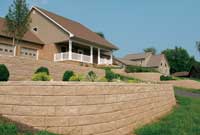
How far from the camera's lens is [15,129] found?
5652 mm

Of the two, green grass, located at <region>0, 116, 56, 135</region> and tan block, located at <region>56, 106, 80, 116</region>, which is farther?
tan block, located at <region>56, 106, 80, 116</region>

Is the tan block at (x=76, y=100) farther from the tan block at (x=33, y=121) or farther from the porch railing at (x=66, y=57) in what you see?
the porch railing at (x=66, y=57)

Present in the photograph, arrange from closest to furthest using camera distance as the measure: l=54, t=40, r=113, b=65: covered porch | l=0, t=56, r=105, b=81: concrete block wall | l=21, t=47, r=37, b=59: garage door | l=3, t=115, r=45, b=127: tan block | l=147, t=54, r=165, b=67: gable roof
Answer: l=3, t=115, r=45, b=127: tan block, l=0, t=56, r=105, b=81: concrete block wall, l=21, t=47, r=37, b=59: garage door, l=54, t=40, r=113, b=65: covered porch, l=147, t=54, r=165, b=67: gable roof

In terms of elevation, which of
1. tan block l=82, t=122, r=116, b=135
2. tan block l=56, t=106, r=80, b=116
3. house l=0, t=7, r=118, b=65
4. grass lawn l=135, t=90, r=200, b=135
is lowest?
grass lawn l=135, t=90, r=200, b=135

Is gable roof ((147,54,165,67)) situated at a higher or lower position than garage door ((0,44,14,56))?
higher

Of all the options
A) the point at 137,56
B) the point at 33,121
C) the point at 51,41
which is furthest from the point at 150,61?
the point at 33,121

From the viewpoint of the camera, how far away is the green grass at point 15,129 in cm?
552

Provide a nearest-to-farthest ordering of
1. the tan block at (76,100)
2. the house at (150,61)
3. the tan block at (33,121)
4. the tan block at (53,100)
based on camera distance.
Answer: the tan block at (33,121), the tan block at (53,100), the tan block at (76,100), the house at (150,61)

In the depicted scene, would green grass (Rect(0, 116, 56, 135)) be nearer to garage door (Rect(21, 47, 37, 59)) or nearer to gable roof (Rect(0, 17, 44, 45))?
gable roof (Rect(0, 17, 44, 45))

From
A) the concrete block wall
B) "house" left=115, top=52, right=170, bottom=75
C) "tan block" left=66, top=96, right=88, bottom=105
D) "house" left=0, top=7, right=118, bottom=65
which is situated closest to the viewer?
"tan block" left=66, top=96, right=88, bottom=105

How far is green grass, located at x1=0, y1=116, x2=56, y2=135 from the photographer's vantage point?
18.1ft

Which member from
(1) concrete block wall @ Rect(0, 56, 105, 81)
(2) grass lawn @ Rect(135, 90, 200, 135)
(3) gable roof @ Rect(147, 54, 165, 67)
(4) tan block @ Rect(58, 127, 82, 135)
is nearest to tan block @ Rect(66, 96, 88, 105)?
(4) tan block @ Rect(58, 127, 82, 135)

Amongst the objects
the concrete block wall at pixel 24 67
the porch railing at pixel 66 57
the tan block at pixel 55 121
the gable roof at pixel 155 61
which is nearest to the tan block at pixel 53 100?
the tan block at pixel 55 121

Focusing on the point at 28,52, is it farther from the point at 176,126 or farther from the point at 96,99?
the point at 96,99
